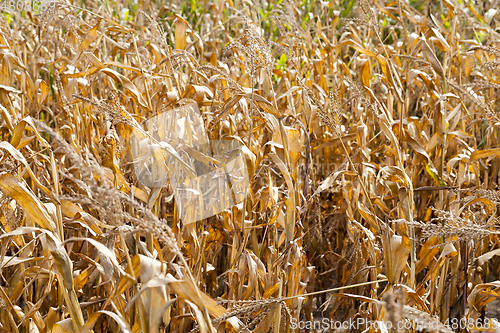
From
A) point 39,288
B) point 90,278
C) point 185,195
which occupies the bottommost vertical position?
point 39,288

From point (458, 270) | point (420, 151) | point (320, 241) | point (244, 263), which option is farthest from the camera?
point (320, 241)

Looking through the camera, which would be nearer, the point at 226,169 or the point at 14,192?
the point at 14,192

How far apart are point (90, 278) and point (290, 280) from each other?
0.60 metres

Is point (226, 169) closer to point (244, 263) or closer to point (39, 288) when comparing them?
point (244, 263)

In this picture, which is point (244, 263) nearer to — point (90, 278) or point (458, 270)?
point (90, 278)

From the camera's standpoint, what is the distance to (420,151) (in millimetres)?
1358

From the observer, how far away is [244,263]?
4.06 feet

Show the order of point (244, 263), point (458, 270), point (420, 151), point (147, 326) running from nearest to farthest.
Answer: point (147, 326) → point (244, 263) → point (420, 151) → point (458, 270)

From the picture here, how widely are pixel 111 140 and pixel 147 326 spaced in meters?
0.71

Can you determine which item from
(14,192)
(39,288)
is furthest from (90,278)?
(14,192)

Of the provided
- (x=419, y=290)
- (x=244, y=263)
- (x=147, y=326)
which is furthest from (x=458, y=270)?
(x=147, y=326)

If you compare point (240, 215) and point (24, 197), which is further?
point (240, 215)

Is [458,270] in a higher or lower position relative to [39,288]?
higher

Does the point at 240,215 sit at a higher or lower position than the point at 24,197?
lower
